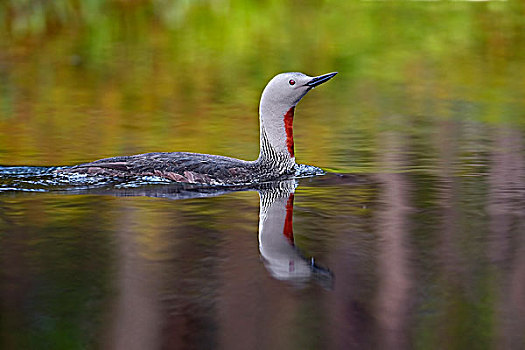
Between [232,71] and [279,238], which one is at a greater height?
[232,71]

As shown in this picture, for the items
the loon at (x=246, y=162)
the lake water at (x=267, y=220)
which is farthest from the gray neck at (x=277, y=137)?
the lake water at (x=267, y=220)

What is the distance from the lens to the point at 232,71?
50.2 ft

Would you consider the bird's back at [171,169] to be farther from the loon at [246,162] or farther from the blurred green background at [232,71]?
the blurred green background at [232,71]

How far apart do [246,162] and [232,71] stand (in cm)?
768

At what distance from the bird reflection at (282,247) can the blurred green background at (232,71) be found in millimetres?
1327

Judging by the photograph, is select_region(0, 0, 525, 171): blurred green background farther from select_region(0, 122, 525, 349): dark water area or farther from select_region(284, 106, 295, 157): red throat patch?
select_region(0, 122, 525, 349): dark water area

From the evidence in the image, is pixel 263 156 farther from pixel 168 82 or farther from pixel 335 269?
pixel 168 82

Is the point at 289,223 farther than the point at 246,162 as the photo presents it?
No

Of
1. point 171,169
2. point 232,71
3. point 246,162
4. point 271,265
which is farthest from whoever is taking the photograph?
point 232,71

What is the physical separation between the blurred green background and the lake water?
60 mm

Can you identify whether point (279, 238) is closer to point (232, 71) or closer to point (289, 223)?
point (289, 223)

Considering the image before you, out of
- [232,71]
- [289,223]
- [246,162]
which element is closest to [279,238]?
[289,223]

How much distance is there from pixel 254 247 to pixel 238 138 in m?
4.21

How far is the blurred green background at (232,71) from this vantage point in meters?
9.65
